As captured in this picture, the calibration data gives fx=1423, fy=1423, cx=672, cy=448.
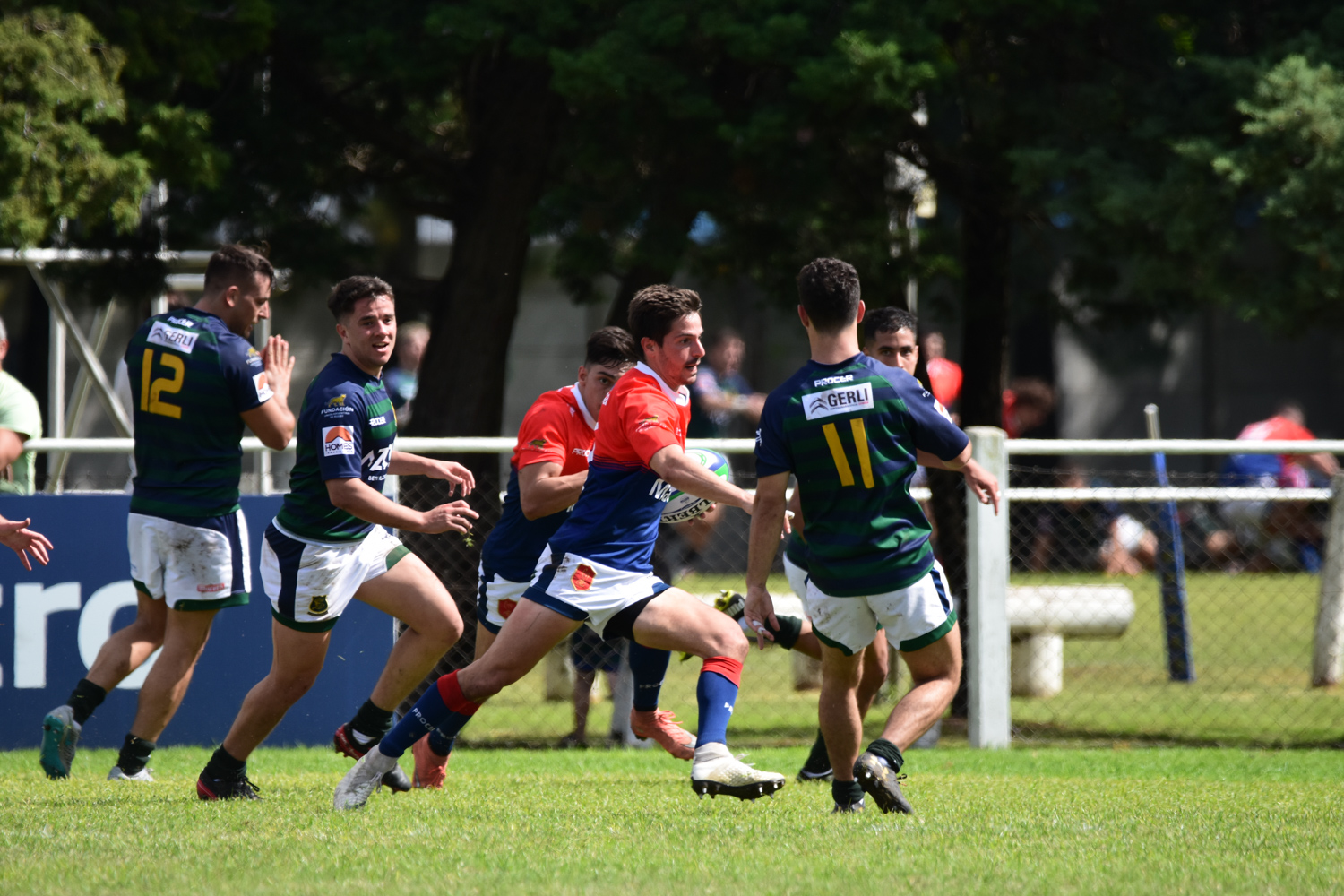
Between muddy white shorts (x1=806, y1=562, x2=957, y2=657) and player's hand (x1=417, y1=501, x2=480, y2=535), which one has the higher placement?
player's hand (x1=417, y1=501, x2=480, y2=535)

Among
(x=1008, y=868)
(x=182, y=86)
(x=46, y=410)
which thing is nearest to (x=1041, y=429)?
(x=46, y=410)

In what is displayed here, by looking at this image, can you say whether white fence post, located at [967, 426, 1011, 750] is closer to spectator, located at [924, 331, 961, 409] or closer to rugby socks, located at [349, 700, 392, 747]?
spectator, located at [924, 331, 961, 409]

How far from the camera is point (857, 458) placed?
5156 millimetres

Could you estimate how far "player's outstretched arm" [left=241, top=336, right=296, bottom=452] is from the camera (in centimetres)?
624

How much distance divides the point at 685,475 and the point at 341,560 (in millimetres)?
1581

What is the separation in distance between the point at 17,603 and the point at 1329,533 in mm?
8644

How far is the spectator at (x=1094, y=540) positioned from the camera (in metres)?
15.2

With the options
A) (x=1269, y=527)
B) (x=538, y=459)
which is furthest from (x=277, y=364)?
(x=1269, y=527)

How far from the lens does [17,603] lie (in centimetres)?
795

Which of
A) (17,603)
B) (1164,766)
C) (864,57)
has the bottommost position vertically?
(1164,766)

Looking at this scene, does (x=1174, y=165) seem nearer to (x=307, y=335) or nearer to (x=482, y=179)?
(x=482, y=179)

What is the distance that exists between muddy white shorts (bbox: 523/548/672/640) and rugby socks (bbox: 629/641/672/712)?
79 cm

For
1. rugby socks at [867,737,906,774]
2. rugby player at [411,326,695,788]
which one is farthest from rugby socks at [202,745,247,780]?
rugby socks at [867,737,906,774]

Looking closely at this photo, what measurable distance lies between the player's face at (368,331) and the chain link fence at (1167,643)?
4.25m
